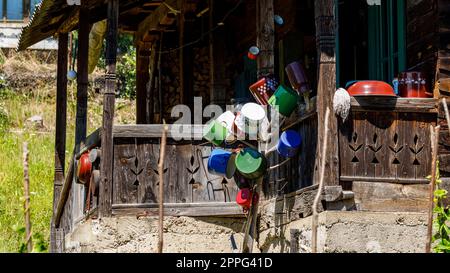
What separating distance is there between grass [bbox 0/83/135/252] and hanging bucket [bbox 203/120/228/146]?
3.58 m

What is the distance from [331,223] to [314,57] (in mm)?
4262

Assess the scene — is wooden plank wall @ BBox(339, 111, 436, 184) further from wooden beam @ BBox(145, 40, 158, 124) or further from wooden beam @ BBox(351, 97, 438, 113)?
wooden beam @ BBox(145, 40, 158, 124)

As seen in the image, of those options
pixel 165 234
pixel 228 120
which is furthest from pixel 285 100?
pixel 165 234

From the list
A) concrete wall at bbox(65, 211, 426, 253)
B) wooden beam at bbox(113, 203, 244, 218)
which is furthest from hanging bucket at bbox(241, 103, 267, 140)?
concrete wall at bbox(65, 211, 426, 253)

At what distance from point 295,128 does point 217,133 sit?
0.74 m

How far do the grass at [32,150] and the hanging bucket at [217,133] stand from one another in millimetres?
3581

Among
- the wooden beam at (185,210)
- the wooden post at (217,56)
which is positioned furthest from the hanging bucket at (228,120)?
the wooden post at (217,56)

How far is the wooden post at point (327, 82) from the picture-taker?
357 inches

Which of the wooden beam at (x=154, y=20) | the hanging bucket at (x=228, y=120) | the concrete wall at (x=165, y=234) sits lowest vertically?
the concrete wall at (x=165, y=234)

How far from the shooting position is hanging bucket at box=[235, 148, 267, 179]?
32.0ft

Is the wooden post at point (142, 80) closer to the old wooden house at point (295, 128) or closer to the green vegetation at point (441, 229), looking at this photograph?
the old wooden house at point (295, 128)

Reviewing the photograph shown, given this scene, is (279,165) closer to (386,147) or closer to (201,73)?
(386,147)
